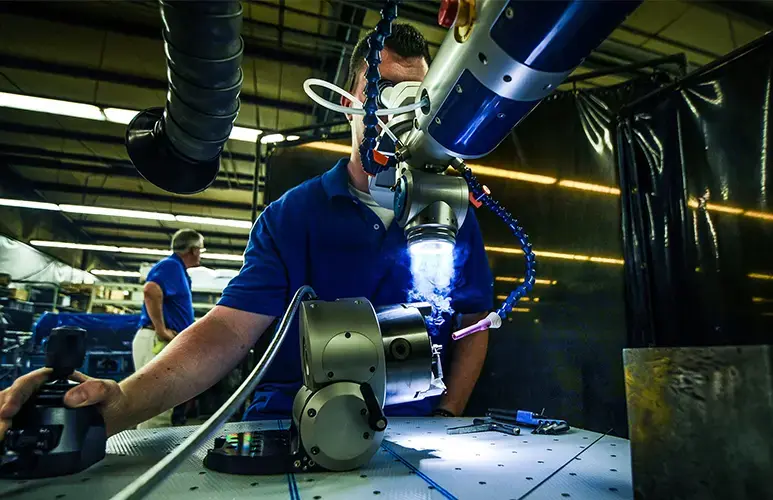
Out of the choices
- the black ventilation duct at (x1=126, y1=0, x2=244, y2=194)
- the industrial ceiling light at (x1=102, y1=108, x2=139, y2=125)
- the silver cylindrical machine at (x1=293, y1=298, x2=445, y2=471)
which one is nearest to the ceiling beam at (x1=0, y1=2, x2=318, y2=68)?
the industrial ceiling light at (x1=102, y1=108, x2=139, y2=125)

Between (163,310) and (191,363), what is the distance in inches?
84.7

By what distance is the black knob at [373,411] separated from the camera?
0.53m

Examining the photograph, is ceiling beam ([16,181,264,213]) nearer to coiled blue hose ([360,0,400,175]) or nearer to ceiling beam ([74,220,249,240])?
ceiling beam ([74,220,249,240])

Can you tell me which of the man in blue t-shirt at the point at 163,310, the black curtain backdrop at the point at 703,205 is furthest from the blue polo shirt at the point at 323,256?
the man in blue t-shirt at the point at 163,310

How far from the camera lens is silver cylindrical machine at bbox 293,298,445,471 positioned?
53 centimetres

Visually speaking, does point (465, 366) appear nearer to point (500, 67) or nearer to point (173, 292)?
point (500, 67)

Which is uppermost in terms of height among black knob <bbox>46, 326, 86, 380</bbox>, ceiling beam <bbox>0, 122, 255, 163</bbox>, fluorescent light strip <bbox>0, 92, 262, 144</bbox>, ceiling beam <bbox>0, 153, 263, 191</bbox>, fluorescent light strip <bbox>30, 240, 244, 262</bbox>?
ceiling beam <bbox>0, 122, 255, 163</bbox>

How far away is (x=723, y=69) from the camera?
1.37 meters

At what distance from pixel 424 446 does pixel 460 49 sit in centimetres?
55

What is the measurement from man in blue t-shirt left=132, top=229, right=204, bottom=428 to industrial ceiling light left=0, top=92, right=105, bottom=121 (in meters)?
1.42

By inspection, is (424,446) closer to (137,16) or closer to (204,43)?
(204,43)

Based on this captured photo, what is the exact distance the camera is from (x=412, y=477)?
0.51 metres

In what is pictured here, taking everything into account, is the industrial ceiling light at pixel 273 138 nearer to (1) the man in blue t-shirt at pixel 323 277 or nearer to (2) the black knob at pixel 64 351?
(1) the man in blue t-shirt at pixel 323 277

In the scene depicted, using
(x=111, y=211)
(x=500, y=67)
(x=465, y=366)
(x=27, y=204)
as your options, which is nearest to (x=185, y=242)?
(x=465, y=366)
